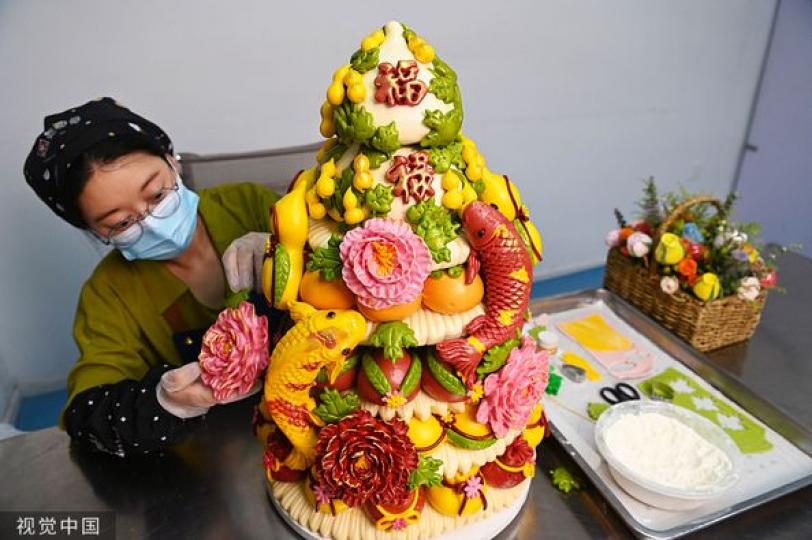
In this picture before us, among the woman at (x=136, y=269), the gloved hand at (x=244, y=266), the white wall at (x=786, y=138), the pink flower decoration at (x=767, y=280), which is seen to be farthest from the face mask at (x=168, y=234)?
the white wall at (x=786, y=138)

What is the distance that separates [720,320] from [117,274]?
62.0 inches

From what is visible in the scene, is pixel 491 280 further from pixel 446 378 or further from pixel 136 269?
pixel 136 269

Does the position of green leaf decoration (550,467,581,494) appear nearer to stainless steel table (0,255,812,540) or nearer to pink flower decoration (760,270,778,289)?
stainless steel table (0,255,812,540)

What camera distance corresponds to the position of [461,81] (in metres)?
2.69

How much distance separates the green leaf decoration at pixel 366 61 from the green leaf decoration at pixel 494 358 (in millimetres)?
466

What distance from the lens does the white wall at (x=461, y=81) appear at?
2037mm

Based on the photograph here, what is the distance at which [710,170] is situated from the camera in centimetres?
376

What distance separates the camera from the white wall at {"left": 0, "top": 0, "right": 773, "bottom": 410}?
204cm

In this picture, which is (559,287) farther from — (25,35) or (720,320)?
(25,35)

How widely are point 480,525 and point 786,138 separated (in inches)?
141

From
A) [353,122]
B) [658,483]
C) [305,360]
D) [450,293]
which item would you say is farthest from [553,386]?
[353,122]

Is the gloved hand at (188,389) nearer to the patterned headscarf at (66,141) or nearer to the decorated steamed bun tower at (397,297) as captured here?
the decorated steamed bun tower at (397,297)

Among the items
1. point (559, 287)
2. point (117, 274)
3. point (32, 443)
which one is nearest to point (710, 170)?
point (559, 287)

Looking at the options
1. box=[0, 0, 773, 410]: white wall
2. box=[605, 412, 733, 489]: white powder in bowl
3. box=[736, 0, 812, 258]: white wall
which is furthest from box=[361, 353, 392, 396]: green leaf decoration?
box=[736, 0, 812, 258]: white wall
